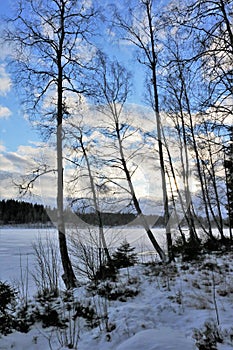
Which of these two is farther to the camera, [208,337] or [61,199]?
[61,199]

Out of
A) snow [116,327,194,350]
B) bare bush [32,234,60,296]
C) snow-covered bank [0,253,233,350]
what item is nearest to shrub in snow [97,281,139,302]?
snow-covered bank [0,253,233,350]

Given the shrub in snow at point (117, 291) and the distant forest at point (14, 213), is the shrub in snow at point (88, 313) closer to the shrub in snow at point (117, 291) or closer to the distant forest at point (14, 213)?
the shrub in snow at point (117, 291)

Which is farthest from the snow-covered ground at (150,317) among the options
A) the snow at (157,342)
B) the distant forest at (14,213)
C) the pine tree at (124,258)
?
the distant forest at (14,213)

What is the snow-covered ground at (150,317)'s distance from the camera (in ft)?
9.15

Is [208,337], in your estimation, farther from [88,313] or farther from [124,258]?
[124,258]

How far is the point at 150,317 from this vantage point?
3.52m

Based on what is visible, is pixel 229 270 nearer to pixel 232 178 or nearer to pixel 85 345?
pixel 85 345

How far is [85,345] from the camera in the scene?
9.72ft

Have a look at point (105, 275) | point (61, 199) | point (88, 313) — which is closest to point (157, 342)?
point (88, 313)

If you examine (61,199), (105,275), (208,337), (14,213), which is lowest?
(105,275)

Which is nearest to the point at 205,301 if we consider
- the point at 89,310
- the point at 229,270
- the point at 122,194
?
the point at 89,310

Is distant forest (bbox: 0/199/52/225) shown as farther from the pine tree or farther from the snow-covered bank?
the snow-covered bank

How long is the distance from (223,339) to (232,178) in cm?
1328

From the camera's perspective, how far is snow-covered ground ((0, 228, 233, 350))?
9.15ft
